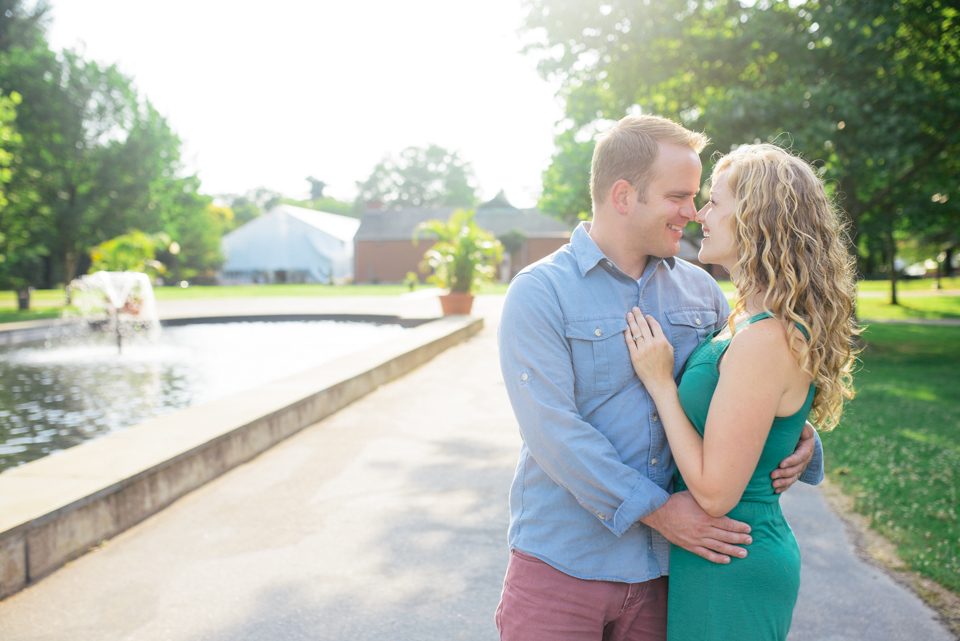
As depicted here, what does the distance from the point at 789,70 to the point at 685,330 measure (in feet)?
34.0

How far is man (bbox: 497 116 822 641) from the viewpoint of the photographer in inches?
65.1

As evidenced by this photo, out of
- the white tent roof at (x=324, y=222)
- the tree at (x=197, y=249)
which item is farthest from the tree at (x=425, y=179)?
the tree at (x=197, y=249)

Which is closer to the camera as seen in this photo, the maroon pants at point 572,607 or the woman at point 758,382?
the woman at point 758,382

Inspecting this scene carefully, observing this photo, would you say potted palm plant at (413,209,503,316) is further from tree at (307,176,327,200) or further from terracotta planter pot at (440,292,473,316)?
tree at (307,176,327,200)

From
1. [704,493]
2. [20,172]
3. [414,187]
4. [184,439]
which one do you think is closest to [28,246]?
[20,172]

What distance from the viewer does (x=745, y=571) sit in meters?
1.64

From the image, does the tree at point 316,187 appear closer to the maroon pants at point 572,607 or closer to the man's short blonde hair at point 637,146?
the man's short blonde hair at point 637,146

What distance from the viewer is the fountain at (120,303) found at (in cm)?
1515

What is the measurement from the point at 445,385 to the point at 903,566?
19.0 ft

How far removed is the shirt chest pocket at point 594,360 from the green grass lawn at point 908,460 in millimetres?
1086

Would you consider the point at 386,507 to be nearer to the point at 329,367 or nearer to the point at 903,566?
the point at 903,566

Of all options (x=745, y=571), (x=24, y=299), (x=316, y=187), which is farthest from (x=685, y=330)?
(x=316, y=187)

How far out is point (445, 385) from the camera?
8680mm

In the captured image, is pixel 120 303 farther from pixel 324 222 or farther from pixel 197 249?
pixel 324 222
